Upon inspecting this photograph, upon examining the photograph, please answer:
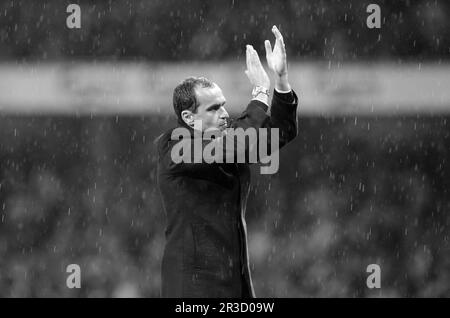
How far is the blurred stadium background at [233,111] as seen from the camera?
5.25 metres

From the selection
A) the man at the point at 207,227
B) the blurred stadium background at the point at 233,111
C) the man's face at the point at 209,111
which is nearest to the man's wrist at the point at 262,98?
the man at the point at 207,227

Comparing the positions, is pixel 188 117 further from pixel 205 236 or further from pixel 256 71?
pixel 205 236

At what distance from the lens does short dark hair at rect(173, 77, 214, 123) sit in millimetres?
2770

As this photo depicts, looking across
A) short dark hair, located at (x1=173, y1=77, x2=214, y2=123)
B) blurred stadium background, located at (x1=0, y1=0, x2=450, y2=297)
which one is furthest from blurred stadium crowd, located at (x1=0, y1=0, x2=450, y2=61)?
short dark hair, located at (x1=173, y1=77, x2=214, y2=123)

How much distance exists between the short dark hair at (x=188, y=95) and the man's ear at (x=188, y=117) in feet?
0.04

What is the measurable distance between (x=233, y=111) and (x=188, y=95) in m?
2.48

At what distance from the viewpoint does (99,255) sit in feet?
17.5

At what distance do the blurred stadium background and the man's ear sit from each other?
2478 millimetres

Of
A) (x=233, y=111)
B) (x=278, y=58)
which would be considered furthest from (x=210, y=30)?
(x=278, y=58)

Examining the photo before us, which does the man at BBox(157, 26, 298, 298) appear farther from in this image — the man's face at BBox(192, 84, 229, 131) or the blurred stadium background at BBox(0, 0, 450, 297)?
the blurred stadium background at BBox(0, 0, 450, 297)

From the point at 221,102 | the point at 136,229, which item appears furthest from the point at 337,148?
the point at 221,102

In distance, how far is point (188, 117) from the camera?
9.13ft

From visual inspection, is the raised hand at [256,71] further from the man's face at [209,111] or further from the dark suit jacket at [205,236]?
the dark suit jacket at [205,236]

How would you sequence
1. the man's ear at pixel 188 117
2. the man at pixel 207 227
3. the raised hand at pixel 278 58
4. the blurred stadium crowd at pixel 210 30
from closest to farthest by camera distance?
the raised hand at pixel 278 58 < the man at pixel 207 227 < the man's ear at pixel 188 117 < the blurred stadium crowd at pixel 210 30
